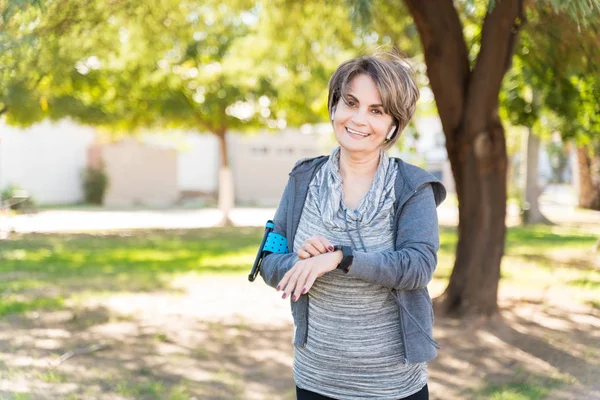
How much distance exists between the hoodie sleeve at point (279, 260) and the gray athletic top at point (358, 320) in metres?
0.10

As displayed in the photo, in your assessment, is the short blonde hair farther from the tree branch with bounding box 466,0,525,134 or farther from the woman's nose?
the tree branch with bounding box 466,0,525,134

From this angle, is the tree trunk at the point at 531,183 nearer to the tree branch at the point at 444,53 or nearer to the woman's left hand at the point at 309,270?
the tree branch at the point at 444,53

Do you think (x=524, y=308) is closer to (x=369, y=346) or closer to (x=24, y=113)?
(x=369, y=346)

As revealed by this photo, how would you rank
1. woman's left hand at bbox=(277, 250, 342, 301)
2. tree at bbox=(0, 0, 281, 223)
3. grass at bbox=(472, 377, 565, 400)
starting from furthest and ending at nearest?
1. tree at bbox=(0, 0, 281, 223)
2. grass at bbox=(472, 377, 565, 400)
3. woman's left hand at bbox=(277, 250, 342, 301)

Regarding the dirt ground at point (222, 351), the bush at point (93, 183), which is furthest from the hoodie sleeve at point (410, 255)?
the bush at point (93, 183)

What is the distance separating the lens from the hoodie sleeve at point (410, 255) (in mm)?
2049

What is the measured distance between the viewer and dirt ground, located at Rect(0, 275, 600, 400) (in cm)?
548

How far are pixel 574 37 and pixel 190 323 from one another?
4.44 meters

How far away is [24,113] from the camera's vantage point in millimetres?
14211

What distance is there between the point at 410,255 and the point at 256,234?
1613cm

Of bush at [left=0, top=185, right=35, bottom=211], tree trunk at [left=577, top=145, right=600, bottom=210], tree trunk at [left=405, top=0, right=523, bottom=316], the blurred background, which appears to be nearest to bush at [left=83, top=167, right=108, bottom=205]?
bush at [left=0, top=185, right=35, bottom=211]

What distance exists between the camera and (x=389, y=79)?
219 cm

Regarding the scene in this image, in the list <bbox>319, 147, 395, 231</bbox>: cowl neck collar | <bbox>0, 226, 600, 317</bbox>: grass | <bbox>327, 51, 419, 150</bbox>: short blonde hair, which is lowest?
<bbox>0, 226, 600, 317</bbox>: grass

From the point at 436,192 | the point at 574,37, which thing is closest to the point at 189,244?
the point at 574,37
